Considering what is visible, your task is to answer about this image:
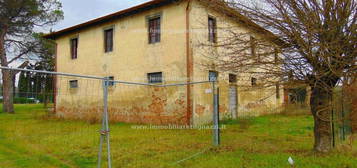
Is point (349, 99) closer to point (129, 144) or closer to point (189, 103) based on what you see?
point (129, 144)

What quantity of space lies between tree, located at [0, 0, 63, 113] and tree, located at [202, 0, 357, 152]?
18.7m

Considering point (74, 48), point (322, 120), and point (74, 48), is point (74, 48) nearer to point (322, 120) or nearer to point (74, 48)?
point (74, 48)

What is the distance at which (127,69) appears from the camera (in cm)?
1261

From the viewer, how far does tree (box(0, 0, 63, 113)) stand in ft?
61.4

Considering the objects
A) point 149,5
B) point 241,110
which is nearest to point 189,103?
point 241,110

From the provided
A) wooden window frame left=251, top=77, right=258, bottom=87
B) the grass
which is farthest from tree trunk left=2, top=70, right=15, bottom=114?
wooden window frame left=251, top=77, right=258, bottom=87

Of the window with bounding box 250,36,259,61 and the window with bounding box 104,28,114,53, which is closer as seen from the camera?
the window with bounding box 250,36,259,61

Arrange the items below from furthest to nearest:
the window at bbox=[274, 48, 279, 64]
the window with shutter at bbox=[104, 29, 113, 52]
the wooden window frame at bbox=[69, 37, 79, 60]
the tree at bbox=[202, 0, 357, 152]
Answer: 1. the wooden window frame at bbox=[69, 37, 79, 60]
2. the window with shutter at bbox=[104, 29, 113, 52]
3. the window at bbox=[274, 48, 279, 64]
4. the tree at bbox=[202, 0, 357, 152]

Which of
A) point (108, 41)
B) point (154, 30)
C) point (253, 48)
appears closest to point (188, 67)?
point (154, 30)

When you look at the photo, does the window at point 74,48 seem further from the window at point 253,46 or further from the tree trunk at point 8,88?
the window at point 253,46

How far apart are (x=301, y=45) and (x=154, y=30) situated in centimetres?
823

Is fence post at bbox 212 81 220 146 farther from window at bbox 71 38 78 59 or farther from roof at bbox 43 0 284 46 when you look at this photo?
window at bbox 71 38 78 59

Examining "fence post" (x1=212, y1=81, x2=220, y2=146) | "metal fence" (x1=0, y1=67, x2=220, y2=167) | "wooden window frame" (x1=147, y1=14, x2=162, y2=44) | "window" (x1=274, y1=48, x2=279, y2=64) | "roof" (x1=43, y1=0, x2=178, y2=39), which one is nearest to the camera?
"metal fence" (x1=0, y1=67, x2=220, y2=167)

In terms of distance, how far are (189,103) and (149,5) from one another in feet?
16.6
